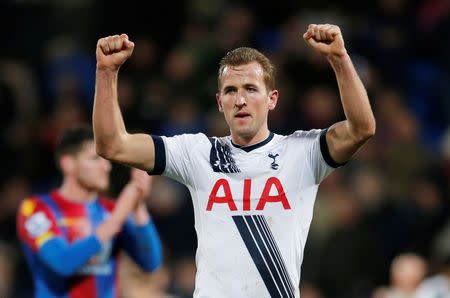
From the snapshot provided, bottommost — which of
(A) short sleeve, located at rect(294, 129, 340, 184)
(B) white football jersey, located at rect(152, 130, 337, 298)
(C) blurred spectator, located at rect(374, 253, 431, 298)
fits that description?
(C) blurred spectator, located at rect(374, 253, 431, 298)

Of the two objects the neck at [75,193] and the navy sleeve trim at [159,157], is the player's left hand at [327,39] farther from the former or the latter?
the neck at [75,193]

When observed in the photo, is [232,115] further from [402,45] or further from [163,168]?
[402,45]

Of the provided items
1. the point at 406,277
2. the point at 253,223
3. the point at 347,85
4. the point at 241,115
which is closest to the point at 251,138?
the point at 241,115

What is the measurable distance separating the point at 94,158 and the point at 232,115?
81.8 inches

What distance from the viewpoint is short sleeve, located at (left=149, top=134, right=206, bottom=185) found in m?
5.27

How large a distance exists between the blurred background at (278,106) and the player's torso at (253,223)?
3.48 meters

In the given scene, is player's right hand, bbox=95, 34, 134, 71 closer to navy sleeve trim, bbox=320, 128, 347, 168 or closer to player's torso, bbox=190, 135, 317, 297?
player's torso, bbox=190, 135, 317, 297

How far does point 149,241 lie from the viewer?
7.00m

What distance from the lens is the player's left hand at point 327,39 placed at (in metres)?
4.88

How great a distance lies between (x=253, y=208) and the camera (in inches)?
201

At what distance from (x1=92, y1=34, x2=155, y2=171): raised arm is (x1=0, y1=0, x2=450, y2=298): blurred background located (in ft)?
11.7

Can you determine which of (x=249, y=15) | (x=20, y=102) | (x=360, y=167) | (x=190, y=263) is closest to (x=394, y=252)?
(x=360, y=167)

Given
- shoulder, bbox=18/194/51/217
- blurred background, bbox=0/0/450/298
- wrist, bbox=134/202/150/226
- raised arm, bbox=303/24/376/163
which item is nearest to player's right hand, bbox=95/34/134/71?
raised arm, bbox=303/24/376/163

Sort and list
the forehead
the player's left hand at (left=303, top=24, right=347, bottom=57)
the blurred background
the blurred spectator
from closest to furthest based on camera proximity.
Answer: the player's left hand at (left=303, top=24, right=347, bottom=57) < the forehead < the blurred spectator < the blurred background
